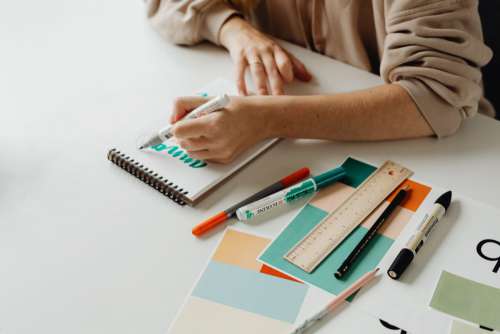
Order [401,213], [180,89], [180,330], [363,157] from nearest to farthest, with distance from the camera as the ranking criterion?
[180,330], [401,213], [363,157], [180,89]

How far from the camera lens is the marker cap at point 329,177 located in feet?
3.05

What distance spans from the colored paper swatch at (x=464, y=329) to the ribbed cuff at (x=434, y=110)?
1.26 feet

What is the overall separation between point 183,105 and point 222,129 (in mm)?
106

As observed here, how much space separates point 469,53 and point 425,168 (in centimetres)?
22

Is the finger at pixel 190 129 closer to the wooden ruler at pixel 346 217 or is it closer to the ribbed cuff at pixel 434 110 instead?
the wooden ruler at pixel 346 217

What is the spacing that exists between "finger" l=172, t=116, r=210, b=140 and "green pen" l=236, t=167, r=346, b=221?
15 centimetres

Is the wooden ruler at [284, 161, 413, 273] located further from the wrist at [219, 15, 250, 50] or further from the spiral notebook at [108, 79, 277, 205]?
the wrist at [219, 15, 250, 50]

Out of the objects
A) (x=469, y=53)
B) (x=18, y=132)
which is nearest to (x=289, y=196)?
(x=469, y=53)

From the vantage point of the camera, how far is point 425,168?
3.19ft

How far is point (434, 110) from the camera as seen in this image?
3.35ft

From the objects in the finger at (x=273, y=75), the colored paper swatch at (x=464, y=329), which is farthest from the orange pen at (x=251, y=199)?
the colored paper swatch at (x=464, y=329)

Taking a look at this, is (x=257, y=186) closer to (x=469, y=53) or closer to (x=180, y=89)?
(x=180, y=89)

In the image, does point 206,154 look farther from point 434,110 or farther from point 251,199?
point 434,110

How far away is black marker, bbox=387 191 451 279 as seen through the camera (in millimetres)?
800
